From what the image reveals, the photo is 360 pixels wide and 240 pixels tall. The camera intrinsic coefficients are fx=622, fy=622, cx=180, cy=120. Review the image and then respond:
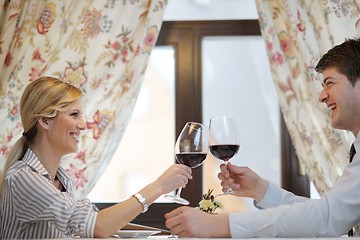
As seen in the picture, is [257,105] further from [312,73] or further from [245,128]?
[312,73]

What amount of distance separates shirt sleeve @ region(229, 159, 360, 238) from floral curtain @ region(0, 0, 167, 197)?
169 cm

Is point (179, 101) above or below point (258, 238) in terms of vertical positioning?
above

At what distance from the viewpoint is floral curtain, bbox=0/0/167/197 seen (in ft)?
10.4

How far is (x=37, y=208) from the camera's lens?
194 cm

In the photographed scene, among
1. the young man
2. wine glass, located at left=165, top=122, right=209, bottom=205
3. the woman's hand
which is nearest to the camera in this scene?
the young man

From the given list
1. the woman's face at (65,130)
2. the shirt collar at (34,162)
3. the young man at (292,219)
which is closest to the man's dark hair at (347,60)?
the young man at (292,219)

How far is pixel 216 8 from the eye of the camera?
11.6 feet

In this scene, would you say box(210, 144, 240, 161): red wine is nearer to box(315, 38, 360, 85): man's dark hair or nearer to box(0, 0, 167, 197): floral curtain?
box(315, 38, 360, 85): man's dark hair

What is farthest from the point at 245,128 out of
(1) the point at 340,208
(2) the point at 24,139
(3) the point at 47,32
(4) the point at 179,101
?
(1) the point at 340,208

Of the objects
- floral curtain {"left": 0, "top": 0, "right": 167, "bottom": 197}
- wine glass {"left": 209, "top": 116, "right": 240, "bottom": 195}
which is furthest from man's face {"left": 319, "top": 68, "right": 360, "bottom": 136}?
floral curtain {"left": 0, "top": 0, "right": 167, "bottom": 197}

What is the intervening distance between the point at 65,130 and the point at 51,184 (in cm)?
32

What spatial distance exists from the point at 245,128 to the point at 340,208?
6.05 feet

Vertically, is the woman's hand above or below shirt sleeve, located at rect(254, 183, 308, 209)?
above

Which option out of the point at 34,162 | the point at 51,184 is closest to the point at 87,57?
the point at 34,162
